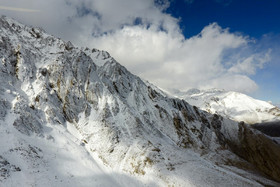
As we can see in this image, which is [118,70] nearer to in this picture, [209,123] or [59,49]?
[59,49]

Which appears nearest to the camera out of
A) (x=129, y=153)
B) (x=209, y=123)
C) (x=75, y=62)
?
(x=129, y=153)

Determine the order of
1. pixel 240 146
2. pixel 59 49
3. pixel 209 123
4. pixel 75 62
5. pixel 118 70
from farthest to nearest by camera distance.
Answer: pixel 209 123, pixel 240 146, pixel 118 70, pixel 59 49, pixel 75 62

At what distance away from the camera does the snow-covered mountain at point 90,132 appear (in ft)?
98.5

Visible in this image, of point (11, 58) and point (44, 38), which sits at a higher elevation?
point (44, 38)

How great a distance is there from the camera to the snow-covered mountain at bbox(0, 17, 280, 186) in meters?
30.0

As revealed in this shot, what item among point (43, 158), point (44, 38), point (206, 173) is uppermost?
point (44, 38)

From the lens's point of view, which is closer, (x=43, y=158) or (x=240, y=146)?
(x=43, y=158)

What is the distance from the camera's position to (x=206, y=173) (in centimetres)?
3522

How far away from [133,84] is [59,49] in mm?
30043

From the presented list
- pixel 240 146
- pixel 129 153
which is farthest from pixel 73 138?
pixel 240 146

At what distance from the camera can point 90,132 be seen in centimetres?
4359

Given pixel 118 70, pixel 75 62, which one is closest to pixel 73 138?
pixel 75 62

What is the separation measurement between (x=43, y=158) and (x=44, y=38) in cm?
5201

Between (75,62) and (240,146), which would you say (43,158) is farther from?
(240,146)
